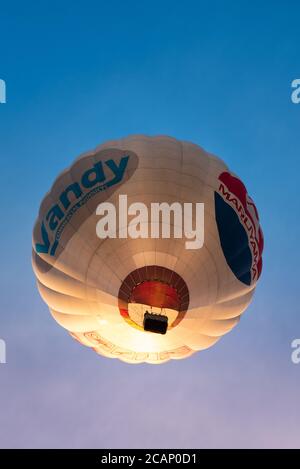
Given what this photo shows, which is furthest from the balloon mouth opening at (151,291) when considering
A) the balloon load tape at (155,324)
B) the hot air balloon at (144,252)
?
the balloon load tape at (155,324)

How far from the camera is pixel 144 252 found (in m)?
12.5

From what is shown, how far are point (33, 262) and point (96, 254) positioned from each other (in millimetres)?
2077

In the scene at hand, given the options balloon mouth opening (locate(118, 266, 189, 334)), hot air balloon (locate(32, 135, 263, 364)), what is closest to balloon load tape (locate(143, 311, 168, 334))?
hot air balloon (locate(32, 135, 263, 364))

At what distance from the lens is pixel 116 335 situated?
13.6 meters

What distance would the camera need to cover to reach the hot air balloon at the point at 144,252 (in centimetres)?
1265

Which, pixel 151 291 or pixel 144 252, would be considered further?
pixel 151 291

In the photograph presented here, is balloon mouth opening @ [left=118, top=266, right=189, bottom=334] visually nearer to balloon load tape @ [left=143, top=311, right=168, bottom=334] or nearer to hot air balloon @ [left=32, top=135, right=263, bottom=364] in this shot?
hot air balloon @ [left=32, top=135, right=263, bottom=364]

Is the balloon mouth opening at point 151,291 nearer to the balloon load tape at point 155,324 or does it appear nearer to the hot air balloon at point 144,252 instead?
the hot air balloon at point 144,252

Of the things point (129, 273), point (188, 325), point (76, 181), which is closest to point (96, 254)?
point (129, 273)

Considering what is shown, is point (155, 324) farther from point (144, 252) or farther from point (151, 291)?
point (144, 252)

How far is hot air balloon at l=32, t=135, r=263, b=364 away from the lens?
12648mm

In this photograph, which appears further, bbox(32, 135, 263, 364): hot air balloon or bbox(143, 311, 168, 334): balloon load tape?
bbox(32, 135, 263, 364): hot air balloon

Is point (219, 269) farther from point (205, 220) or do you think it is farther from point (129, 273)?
point (129, 273)

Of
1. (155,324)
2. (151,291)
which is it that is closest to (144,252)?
(151,291)
